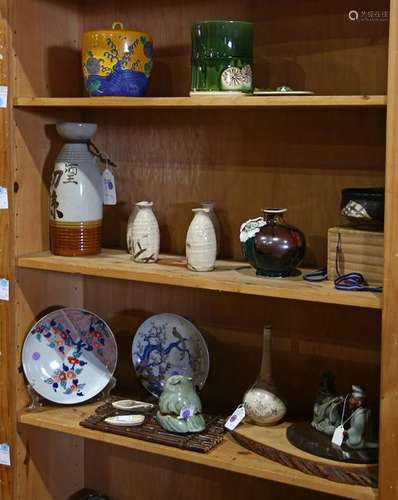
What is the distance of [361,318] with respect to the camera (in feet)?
6.69

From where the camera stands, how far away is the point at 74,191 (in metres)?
2.17

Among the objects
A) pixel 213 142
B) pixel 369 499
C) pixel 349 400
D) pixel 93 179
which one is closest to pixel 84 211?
pixel 93 179

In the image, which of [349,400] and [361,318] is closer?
[349,400]

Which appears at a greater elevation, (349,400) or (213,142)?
(213,142)

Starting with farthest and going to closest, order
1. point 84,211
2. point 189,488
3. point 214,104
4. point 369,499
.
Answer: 1. point 189,488
2. point 84,211
3. point 214,104
4. point 369,499

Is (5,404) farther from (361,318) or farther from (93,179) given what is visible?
(361,318)

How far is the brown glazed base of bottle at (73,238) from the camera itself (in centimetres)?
218

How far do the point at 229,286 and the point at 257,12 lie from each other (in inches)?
28.6

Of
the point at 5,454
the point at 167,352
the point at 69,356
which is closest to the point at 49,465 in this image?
the point at 5,454

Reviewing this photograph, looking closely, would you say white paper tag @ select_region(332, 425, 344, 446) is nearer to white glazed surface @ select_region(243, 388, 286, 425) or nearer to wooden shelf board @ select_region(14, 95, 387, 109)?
white glazed surface @ select_region(243, 388, 286, 425)

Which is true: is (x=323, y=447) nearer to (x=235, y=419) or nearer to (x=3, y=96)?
(x=235, y=419)

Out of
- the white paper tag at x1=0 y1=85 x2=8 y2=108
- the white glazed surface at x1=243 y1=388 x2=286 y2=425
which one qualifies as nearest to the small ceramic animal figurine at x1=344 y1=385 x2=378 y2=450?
the white glazed surface at x1=243 y1=388 x2=286 y2=425

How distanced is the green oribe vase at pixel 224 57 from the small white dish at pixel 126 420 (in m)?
0.85

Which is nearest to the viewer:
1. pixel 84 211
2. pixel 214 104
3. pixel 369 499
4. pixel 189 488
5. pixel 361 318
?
pixel 369 499
